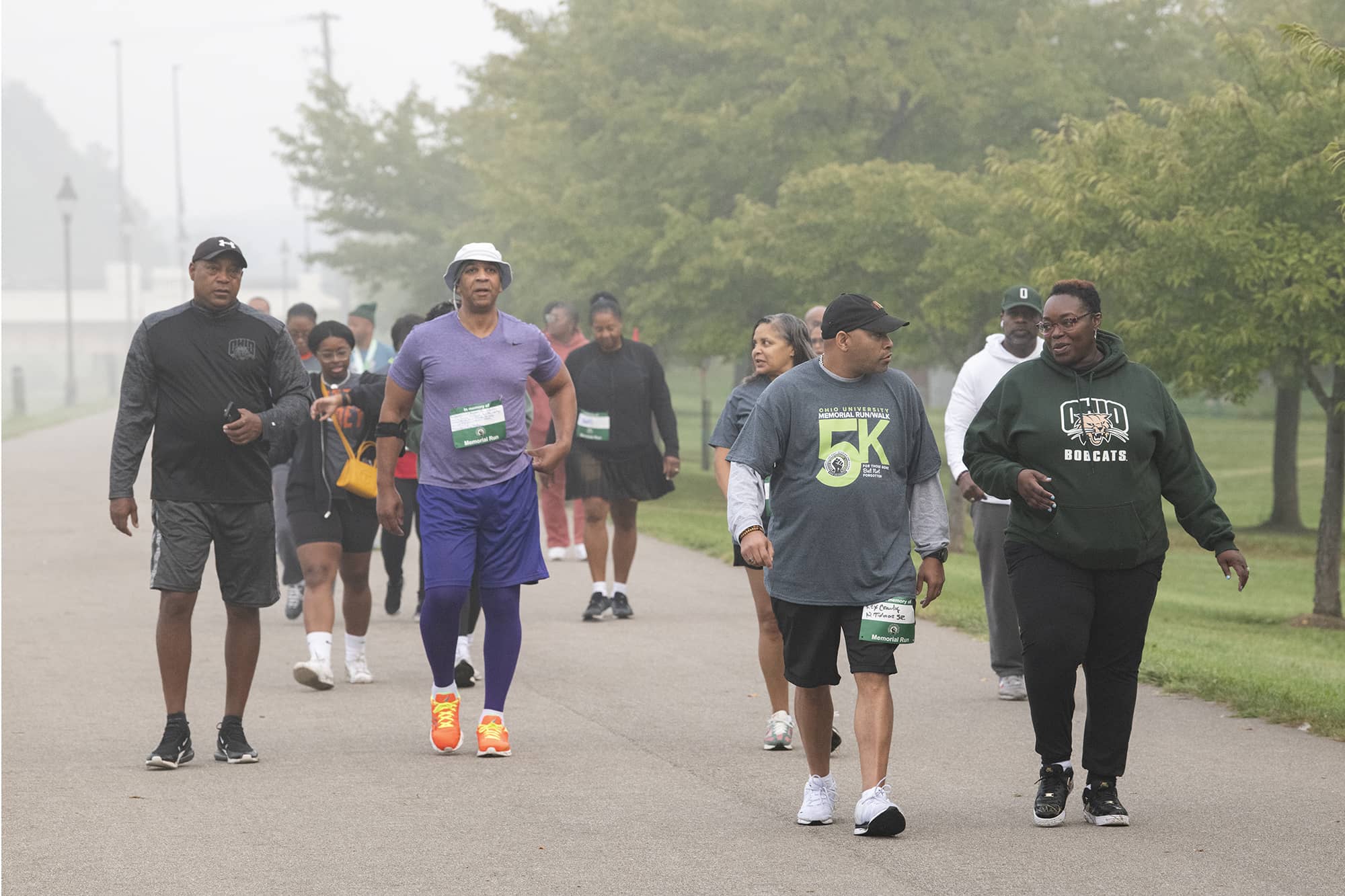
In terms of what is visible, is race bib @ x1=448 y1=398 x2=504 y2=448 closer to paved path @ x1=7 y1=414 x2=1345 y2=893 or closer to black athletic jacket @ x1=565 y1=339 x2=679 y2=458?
paved path @ x1=7 y1=414 x2=1345 y2=893

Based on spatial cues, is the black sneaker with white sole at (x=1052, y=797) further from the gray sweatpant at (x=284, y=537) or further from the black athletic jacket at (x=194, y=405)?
the gray sweatpant at (x=284, y=537)

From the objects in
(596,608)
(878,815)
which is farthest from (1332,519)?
(878,815)

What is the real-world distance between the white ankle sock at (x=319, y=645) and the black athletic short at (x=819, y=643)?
390 cm

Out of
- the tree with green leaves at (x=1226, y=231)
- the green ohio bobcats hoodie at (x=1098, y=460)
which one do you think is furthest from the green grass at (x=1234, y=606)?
the green ohio bobcats hoodie at (x=1098, y=460)

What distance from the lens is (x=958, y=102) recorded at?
902 inches

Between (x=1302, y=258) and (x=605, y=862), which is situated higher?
(x=1302, y=258)

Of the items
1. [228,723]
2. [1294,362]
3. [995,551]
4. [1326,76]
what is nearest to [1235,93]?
[1326,76]

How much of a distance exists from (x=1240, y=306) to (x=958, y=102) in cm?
808

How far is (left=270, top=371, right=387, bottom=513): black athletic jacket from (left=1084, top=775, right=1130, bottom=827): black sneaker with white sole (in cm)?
484

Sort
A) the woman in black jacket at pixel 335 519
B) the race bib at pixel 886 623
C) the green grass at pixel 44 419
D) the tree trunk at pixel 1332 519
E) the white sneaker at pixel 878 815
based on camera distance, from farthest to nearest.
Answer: the green grass at pixel 44 419, the tree trunk at pixel 1332 519, the woman in black jacket at pixel 335 519, the race bib at pixel 886 623, the white sneaker at pixel 878 815

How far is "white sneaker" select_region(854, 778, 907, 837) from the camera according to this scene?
631cm

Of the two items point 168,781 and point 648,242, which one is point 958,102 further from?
point 168,781

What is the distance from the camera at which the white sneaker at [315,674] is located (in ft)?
32.0

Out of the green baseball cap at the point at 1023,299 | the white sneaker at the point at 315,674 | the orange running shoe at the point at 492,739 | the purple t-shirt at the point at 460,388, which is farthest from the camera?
the white sneaker at the point at 315,674
